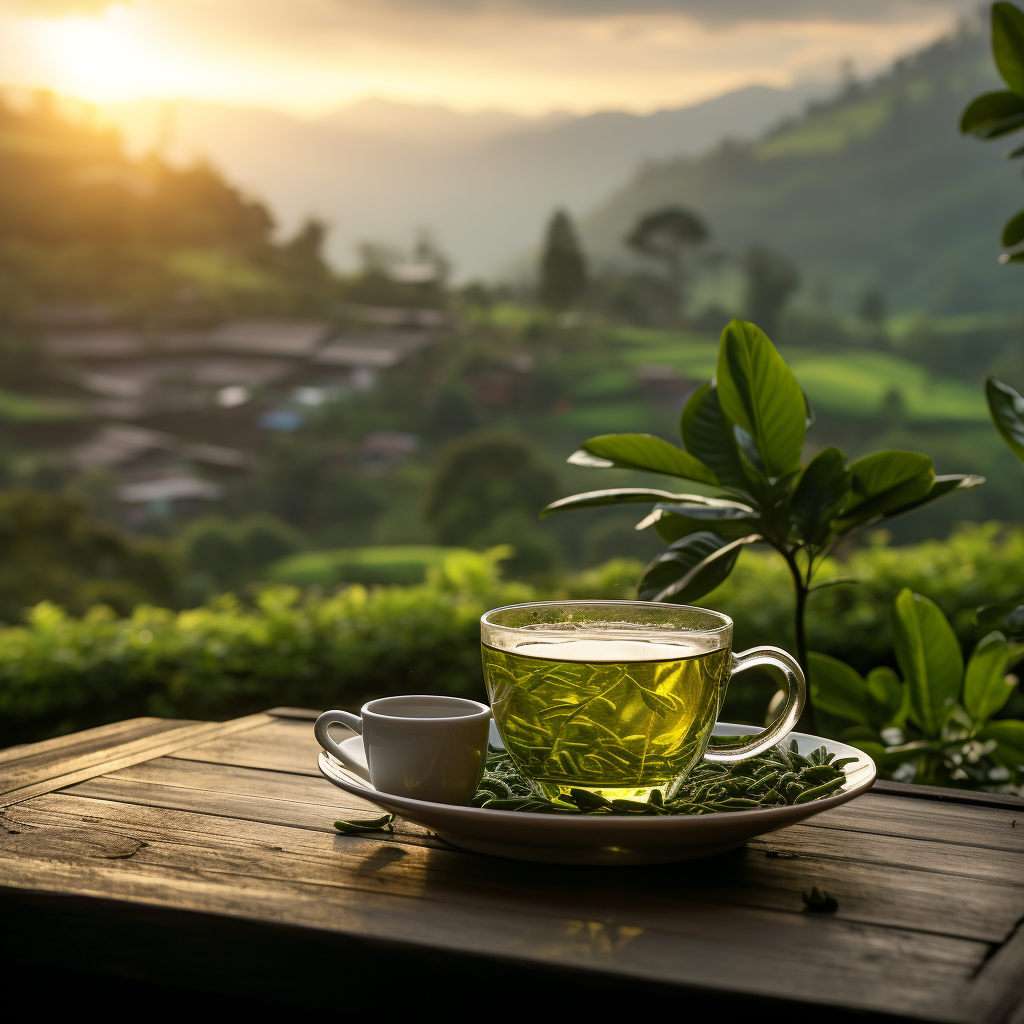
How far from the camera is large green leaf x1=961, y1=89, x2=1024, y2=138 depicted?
3.52 ft

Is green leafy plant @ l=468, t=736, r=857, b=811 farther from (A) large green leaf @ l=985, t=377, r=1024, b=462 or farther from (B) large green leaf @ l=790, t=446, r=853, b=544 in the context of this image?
(A) large green leaf @ l=985, t=377, r=1024, b=462

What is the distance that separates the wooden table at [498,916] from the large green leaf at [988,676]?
451 millimetres

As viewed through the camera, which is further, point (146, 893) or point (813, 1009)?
point (146, 893)

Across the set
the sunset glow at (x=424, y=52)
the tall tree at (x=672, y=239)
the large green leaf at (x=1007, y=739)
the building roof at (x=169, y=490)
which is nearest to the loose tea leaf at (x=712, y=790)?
the large green leaf at (x=1007, y=739)

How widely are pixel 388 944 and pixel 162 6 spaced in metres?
6.87

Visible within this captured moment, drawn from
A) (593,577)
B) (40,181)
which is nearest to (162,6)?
(40,181)

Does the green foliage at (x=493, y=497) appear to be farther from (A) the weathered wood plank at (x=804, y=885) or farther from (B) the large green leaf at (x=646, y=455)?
(A) the weathered wood plank at (x=804, y=885)

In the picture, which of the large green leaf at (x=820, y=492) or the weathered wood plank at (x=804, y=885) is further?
the large green leaf at (x=820, y=492)

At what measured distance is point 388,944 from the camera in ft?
1.83

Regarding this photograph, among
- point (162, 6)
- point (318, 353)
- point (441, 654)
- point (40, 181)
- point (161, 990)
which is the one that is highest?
point (162, 6)

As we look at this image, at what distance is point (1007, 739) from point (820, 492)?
44cm

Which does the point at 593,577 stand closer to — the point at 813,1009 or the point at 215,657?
the point at 215,657

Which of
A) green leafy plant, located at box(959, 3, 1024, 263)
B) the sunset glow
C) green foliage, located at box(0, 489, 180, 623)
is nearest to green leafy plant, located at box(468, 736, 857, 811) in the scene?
green leafy plant, located at box(959, 3, 1024, 263)

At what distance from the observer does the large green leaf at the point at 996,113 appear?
107cm
